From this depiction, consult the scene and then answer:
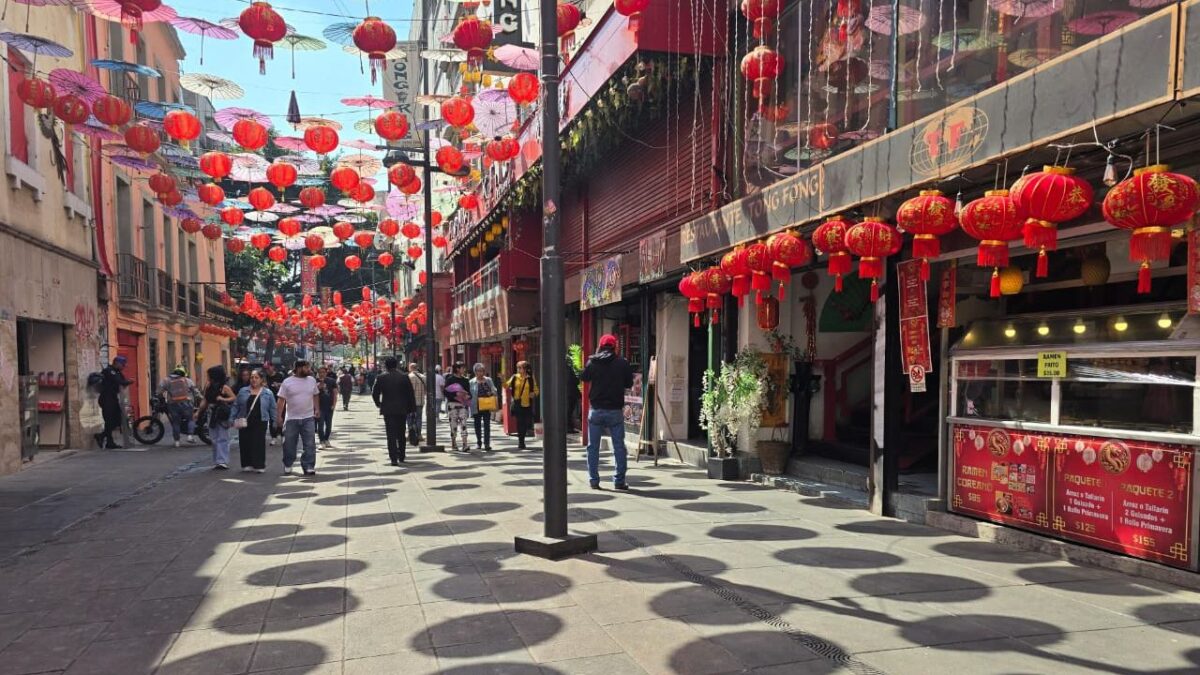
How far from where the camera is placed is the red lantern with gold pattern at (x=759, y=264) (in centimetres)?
771

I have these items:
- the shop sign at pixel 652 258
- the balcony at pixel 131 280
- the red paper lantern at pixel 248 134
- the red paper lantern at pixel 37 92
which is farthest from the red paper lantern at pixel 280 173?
the balcony at pixel 131 280

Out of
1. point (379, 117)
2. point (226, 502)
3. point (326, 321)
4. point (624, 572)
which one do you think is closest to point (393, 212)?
point (379, 117)

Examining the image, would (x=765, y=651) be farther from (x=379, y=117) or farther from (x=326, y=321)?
(x=326, y=321)

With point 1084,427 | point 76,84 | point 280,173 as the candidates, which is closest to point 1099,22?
point 1084,427

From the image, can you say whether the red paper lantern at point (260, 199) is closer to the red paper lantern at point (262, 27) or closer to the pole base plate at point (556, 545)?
the red paper lantern at point (262, 27)

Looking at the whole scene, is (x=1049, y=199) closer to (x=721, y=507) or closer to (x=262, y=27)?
(x=721, y=507)

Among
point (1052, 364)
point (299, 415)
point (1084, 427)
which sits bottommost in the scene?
point (299, 415)

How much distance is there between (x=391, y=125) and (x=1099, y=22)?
954cm

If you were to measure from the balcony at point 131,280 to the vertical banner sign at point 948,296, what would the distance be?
1910cm

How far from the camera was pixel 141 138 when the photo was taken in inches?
440

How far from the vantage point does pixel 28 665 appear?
12.6 feet

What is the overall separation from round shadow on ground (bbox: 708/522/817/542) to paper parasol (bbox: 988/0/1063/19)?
17.3 ft

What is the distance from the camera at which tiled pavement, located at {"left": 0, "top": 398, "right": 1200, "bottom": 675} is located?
3814 millimetres

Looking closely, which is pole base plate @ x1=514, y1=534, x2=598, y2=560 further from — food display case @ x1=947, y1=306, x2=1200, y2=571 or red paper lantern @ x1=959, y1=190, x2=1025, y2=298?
red paper lantern @ x1=959, y1=190, x2=1025, y2=298
